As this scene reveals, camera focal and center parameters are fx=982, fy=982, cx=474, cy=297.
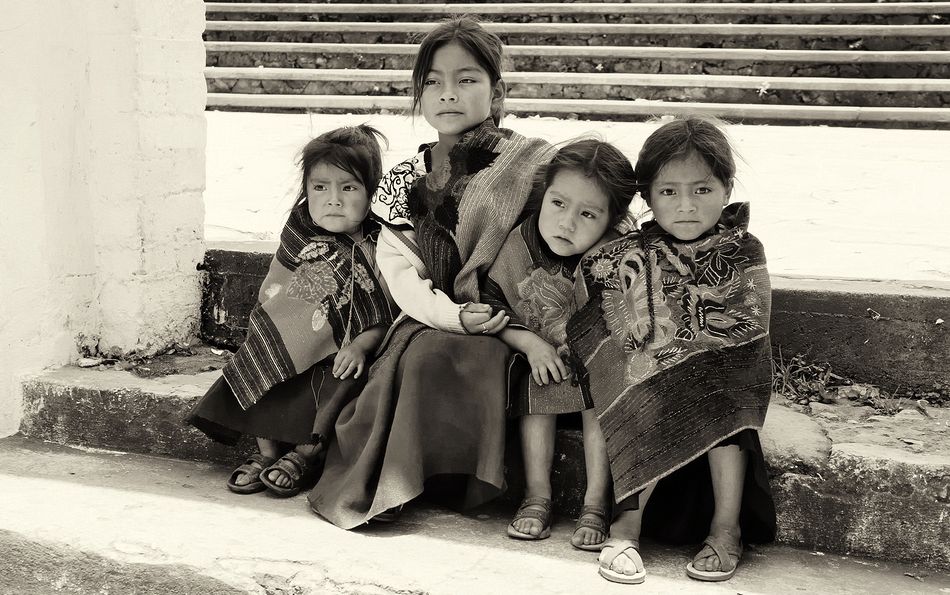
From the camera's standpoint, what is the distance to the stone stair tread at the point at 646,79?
7262mm

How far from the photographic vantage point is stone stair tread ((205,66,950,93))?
7.26 meters

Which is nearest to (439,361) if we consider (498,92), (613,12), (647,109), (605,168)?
(605,168)

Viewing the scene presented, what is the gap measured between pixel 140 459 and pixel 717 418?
1.88 m

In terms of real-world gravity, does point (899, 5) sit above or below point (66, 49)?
above

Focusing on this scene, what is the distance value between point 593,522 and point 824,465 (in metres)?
0.61

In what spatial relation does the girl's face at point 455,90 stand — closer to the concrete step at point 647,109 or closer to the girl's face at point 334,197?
the girl's face at point 334,197

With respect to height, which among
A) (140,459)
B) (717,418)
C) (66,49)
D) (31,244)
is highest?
(66,49)

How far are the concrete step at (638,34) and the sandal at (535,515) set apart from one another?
5.76 metres

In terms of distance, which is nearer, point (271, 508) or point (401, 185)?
point (271, 508)

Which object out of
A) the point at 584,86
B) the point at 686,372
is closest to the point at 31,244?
the point at 686,372

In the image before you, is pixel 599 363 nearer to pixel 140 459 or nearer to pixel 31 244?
pixel 140 459

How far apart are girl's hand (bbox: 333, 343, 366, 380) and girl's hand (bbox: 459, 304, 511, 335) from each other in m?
0.37

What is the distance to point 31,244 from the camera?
326 cm

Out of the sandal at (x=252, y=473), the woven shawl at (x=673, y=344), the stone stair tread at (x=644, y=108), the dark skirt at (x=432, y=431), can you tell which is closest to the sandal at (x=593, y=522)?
the woven shawl at (x=673, y=344)
